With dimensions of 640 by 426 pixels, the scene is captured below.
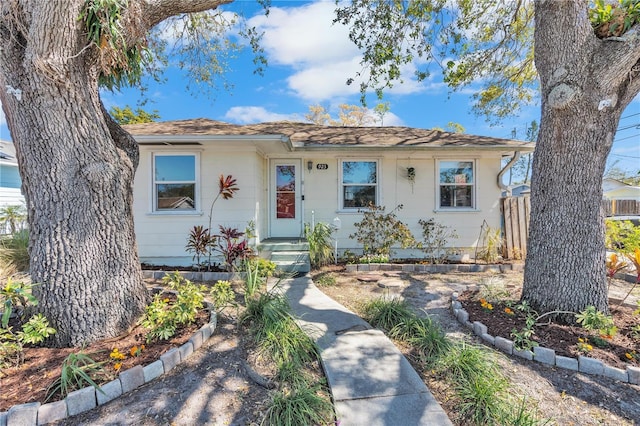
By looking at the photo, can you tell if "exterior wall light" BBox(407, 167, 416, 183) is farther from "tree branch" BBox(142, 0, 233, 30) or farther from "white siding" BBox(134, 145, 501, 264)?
"tree branch" BBox(142, 0, 233, 30)

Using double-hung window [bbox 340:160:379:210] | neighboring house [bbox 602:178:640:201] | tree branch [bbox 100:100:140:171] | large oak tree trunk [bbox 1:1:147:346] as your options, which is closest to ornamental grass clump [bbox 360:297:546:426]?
large oak tree trunk [bbox 1:1:147:346]

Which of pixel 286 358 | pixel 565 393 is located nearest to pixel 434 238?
pixel 565 393

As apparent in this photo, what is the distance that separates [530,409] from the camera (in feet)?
7.61

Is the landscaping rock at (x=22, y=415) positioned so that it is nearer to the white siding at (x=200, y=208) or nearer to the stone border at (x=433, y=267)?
the white siding at (x=200, y=208)

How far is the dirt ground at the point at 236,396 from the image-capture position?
221 centimetres

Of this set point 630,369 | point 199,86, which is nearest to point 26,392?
point 630,369

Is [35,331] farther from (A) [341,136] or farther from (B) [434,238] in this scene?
(B) [434,238]

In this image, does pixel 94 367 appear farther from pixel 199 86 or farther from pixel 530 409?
pixel 199 86

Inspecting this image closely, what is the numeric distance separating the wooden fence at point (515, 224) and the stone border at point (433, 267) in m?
0.94

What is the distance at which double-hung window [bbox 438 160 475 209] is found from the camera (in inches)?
313

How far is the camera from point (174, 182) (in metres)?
6.82

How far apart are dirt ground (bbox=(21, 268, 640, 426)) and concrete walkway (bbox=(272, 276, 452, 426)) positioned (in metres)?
0.21

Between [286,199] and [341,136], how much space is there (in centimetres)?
226

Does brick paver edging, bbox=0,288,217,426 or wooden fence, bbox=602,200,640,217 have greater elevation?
wooden fence, bbox=602,200,640,217
